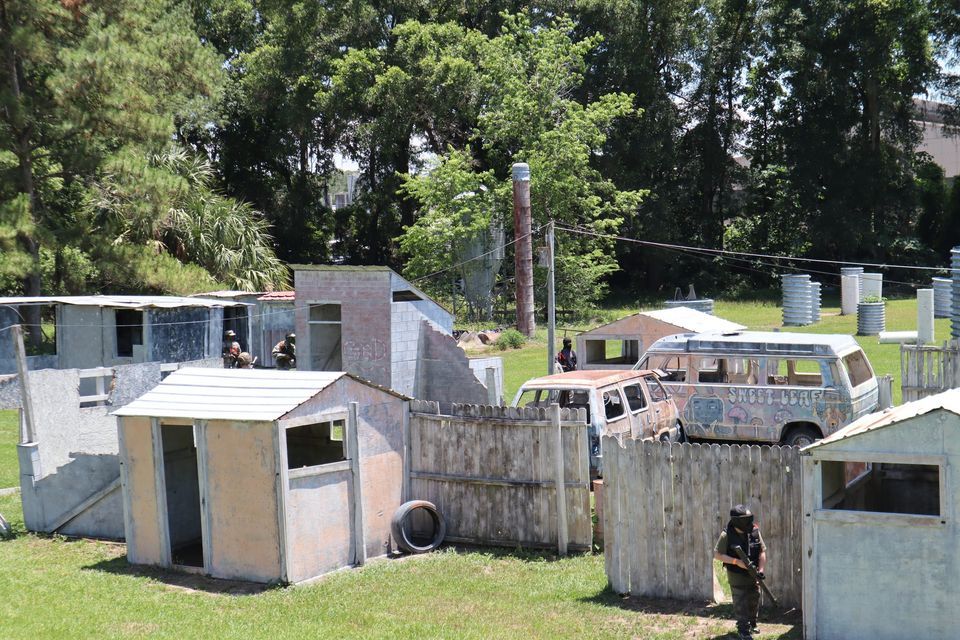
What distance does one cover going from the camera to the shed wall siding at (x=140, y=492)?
39.8 ft

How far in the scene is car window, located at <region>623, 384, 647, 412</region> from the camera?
14938 mm

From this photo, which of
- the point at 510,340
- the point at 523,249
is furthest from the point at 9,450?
the point at 523,249

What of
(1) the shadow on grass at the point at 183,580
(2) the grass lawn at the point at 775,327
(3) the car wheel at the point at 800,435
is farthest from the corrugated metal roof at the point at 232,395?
(2) the grass lawn at the point at 775,327

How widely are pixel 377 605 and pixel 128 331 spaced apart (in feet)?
55.5

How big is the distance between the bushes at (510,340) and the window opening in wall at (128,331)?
1238 cm

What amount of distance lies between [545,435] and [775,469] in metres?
2.94

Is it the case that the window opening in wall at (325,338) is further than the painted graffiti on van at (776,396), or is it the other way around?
the window opening in wall at (325,338)

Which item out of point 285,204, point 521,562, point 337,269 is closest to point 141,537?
point 521,562

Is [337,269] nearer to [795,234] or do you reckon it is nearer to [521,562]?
[521,562]

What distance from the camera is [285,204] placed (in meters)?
53.3

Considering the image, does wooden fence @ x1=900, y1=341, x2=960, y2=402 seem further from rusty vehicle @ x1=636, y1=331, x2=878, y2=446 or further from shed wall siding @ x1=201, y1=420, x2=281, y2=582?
shed wall siding @ x1=201, y1=420, x2=281, y2=582

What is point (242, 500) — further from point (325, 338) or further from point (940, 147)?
point (940, 147)

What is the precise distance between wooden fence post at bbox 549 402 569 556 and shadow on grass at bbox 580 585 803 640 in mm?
1445

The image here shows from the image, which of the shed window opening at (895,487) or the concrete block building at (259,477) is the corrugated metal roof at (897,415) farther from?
the concrete block building at (259,477)
